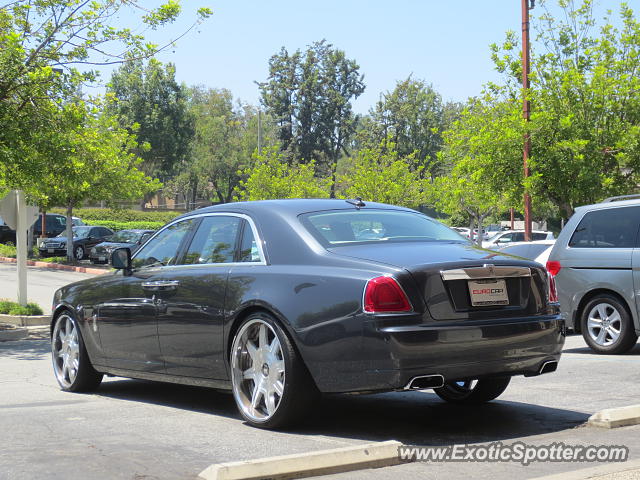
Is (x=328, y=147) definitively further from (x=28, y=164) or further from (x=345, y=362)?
(x=345, y=362)

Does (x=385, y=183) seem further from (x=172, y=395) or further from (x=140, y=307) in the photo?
(x=140, y=307)

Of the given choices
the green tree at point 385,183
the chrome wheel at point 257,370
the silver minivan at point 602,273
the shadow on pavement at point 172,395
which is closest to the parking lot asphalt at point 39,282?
the shadow on pavement at point 172,395

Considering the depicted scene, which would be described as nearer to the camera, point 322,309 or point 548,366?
point 322,309

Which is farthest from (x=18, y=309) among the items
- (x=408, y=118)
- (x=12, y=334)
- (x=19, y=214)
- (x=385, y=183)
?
(x=408, y=118)

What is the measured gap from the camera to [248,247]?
679 cm

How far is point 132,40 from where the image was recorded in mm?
16609

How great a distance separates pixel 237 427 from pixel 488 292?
194cm

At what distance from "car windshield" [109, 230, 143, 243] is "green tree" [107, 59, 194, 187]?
110 ft

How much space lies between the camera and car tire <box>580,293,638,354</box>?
11.1 metres

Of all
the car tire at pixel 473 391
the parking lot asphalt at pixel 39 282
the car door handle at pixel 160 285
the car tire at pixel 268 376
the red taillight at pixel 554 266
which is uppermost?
the car door handle at pixel 160 285

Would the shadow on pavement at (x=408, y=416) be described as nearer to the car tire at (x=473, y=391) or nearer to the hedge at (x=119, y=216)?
the car tire at (x=473, y=391)

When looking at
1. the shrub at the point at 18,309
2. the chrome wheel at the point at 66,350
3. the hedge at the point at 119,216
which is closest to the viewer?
the chrome wheel at the point at 66,350

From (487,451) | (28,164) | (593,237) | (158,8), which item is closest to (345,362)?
(487,451)

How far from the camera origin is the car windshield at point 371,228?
6535 mm
